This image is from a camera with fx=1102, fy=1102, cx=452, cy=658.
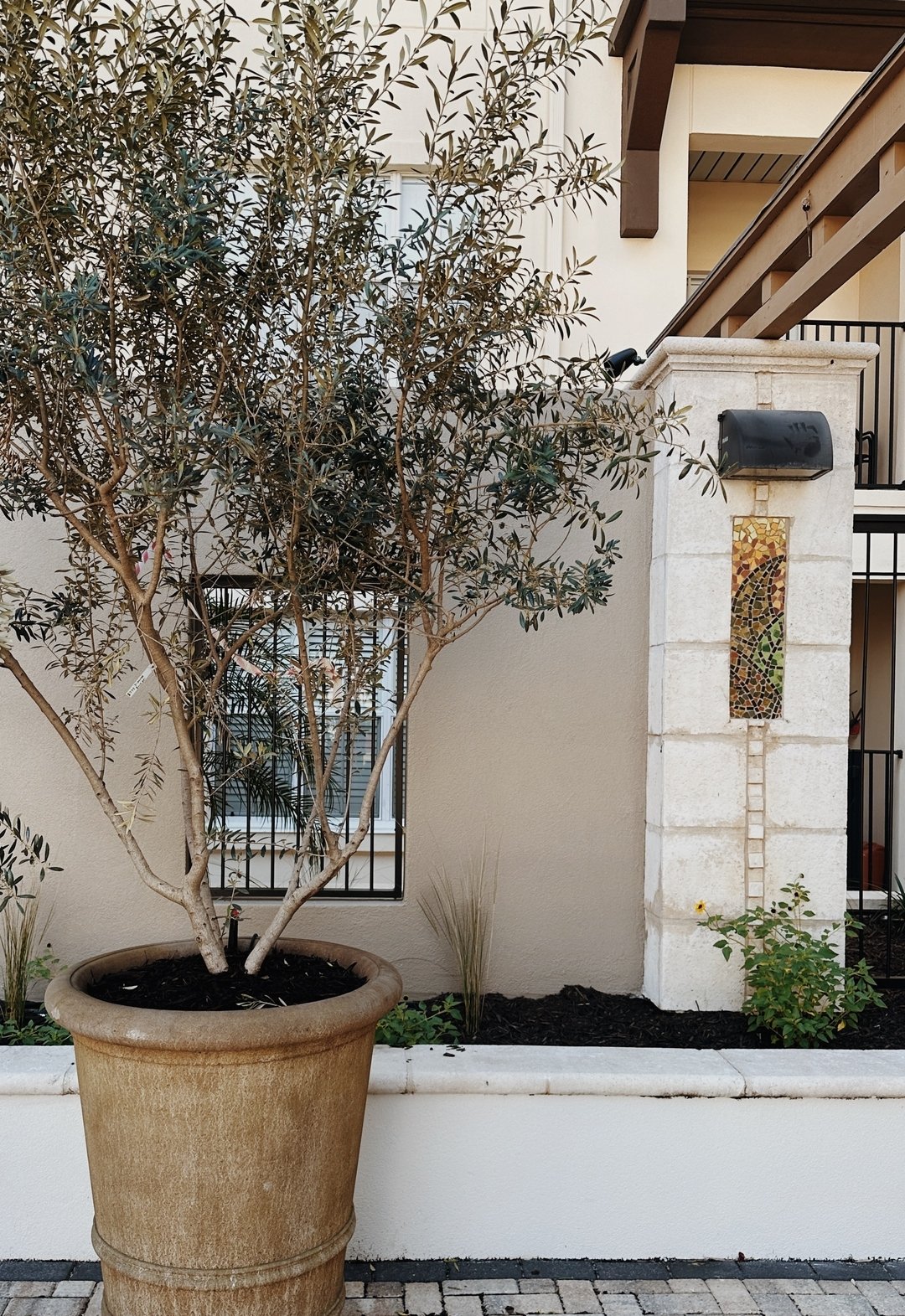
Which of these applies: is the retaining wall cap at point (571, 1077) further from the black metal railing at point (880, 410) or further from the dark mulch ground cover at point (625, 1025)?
the black metal railing at point (880, 410)

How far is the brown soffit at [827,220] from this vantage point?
3.15 meters

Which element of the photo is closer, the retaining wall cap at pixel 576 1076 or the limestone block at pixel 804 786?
the retaining wall cap at pixel 576 1076

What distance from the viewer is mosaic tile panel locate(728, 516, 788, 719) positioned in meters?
3.88

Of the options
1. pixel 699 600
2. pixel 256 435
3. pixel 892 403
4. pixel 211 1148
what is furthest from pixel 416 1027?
pixel 892 403

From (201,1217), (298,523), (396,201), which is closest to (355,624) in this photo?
(298,523)

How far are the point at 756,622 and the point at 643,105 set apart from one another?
4692 mm

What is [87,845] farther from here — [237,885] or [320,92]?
[320,92]

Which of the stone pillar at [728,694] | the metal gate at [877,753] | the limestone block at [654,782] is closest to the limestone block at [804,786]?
the stone pillar at [728,694]

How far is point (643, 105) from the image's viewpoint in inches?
279

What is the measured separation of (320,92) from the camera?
99.5 inches

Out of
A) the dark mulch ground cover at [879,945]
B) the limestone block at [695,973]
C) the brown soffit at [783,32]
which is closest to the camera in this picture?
the limestone block at [695,973]

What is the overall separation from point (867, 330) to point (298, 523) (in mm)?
7656

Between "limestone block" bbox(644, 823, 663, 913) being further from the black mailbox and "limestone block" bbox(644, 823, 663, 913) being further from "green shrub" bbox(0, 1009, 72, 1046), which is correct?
"green shrub" bbox(0, 1009, 72, 1046)

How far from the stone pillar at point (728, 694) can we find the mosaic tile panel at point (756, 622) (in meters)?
0.03
